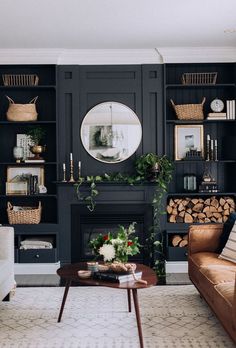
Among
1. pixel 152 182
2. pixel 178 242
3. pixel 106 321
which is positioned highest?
pixel 152 182

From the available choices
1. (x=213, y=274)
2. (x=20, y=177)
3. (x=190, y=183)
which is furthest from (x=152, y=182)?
(x=213, y=274)

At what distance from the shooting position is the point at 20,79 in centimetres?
580

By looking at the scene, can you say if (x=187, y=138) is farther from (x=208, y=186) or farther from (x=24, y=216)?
(x=24, y=216)

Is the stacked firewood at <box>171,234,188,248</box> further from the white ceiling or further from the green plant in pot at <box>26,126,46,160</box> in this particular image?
the white ceiling

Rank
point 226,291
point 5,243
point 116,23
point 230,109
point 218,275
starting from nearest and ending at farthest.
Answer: point 226,291, point 218,275, point 5,243, point 116,23, point 230,109

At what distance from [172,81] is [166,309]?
3015 mm

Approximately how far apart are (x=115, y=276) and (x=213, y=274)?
2.56 ft

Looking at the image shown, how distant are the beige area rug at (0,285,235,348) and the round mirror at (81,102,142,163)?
5.72 feet

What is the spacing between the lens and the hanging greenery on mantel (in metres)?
5.48

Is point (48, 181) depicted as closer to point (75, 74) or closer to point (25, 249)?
point (25, 249)

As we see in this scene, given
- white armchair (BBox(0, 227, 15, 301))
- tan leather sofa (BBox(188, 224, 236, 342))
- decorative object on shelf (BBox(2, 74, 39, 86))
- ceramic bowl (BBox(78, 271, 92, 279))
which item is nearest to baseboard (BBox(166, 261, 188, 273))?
tan leather sofa (BBox(188, 224, 236, 342))

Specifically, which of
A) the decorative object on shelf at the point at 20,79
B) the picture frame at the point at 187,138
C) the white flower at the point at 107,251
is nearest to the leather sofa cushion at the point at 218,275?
the white flower at the point at 107,251

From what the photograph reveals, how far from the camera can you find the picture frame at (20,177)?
18.8ft

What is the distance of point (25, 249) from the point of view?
18.2 feet
